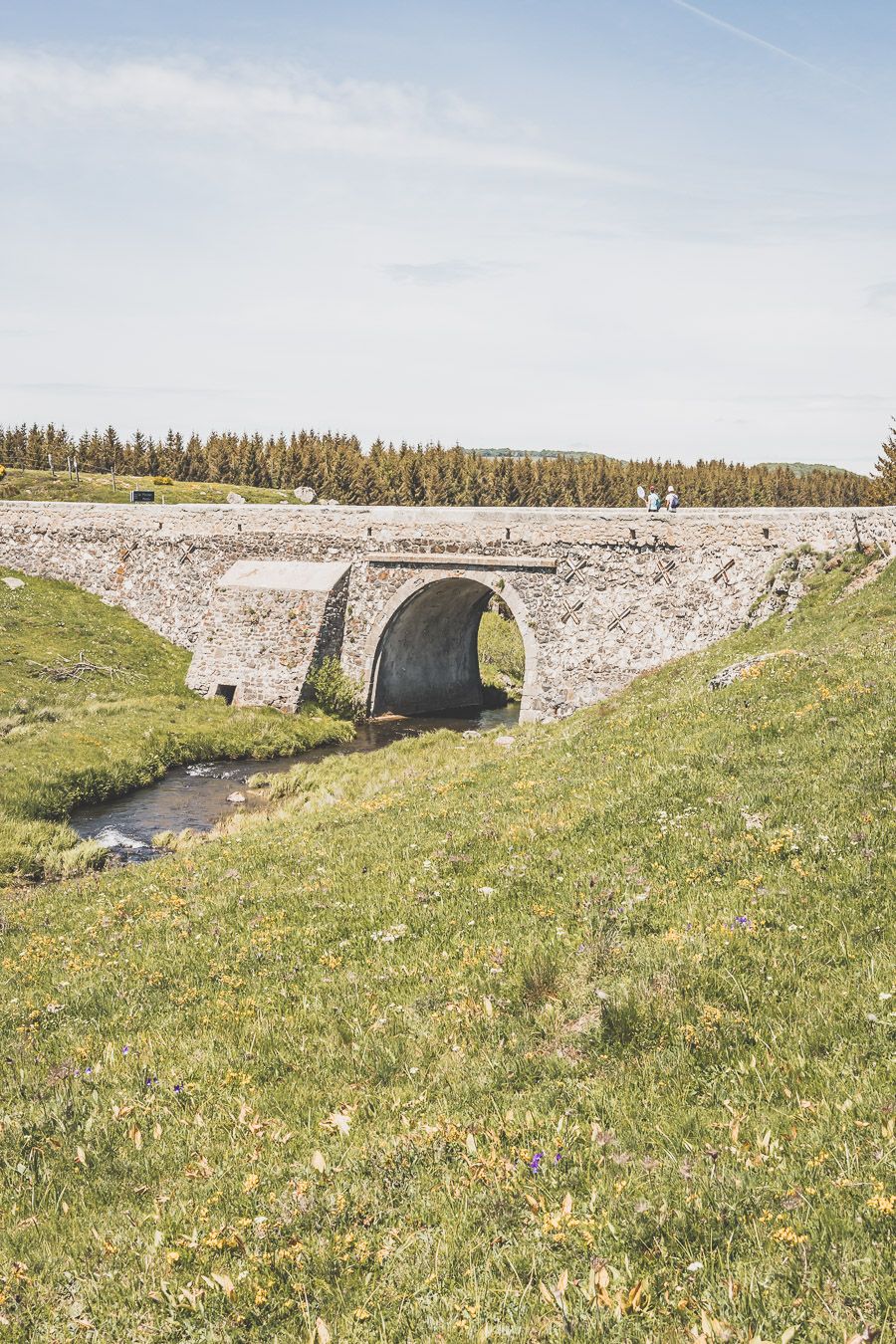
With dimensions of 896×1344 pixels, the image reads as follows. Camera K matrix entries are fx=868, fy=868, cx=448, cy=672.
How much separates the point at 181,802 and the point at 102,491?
6145 cm

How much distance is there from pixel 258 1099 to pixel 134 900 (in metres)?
7.64

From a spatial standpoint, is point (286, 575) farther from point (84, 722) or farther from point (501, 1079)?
point (501, 1079)

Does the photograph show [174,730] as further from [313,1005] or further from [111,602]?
[313,1005]

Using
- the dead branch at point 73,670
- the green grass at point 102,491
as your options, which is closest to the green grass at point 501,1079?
the dead branch at point 73,670

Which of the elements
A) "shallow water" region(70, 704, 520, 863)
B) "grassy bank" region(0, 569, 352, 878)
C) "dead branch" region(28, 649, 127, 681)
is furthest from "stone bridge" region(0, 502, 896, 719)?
"shallow water" region(70, 704, 520, 863)

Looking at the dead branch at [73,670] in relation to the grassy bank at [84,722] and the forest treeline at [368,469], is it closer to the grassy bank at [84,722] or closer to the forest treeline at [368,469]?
the grassy bank at [84,722]

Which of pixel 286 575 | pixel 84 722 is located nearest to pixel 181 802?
pixel 84 722

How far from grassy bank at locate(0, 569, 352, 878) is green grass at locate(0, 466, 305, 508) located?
29.8 meters

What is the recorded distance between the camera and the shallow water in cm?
2341

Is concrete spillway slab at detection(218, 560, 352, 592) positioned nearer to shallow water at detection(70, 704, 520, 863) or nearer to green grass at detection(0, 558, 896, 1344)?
shallow water at detection(70, 704, 520, 863)

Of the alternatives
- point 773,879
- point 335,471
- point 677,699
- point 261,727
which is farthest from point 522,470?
point 773,879

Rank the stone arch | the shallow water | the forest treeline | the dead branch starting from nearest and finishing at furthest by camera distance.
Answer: the shallow water < the stone arch < the dead branch < the forest treeline

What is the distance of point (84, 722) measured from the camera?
31984 millimetres

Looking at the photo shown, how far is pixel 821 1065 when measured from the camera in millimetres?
6086
